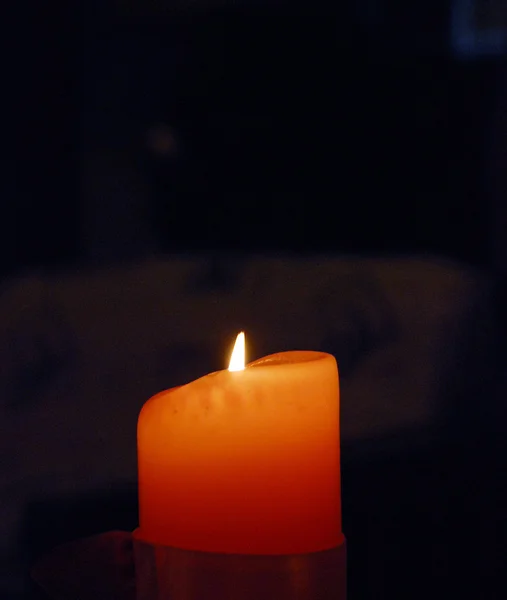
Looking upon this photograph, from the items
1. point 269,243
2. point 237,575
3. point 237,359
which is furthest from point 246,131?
point 237,575

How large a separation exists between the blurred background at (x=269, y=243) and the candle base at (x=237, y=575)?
0.97 ft

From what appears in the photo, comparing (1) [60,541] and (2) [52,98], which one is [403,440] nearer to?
(1) [60,541]

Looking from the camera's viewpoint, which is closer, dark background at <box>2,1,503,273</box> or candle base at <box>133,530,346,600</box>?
candle base at <box>133,530,346,600</box>

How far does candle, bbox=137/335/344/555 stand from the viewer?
1.57 ft

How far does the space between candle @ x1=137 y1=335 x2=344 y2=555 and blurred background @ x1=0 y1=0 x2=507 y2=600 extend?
0.95 feet

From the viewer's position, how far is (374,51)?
787 mm

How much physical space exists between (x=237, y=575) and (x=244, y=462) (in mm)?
61

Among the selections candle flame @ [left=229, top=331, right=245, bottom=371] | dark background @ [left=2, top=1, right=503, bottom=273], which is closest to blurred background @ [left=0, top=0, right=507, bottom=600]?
dark background @ [left=2, top=1, right=503, bottom=273]

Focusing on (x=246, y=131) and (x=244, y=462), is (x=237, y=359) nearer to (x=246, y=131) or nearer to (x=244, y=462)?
(x=244, y=462)

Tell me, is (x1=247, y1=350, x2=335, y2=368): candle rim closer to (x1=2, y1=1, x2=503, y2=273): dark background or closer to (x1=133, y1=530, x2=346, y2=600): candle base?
(x1=133, y1=530, x2=346, y2=600): candle base

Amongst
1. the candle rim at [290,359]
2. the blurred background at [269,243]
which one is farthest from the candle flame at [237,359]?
the blurred background at [269,243]

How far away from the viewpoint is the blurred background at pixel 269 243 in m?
0.75

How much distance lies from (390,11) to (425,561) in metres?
0.50

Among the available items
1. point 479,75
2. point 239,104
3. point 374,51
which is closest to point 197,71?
point 239,104
